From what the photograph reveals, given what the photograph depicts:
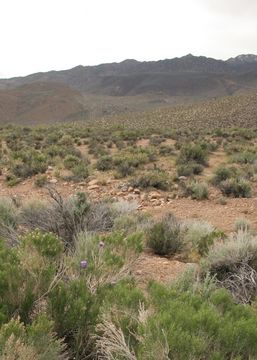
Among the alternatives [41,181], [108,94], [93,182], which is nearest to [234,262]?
[93,182]

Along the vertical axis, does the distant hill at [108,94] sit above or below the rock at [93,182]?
below

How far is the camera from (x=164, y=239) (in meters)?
7.32

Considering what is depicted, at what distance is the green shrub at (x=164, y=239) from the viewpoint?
7.30 m

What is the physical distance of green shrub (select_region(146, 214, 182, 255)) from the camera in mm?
7305

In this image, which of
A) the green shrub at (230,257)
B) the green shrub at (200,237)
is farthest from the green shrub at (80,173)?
the green shrub at (230,257)

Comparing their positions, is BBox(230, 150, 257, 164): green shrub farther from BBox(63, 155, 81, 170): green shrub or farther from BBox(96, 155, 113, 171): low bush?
BBox(63, 155, 81, 170): green shrub

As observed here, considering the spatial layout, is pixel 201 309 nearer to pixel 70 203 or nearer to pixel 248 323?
pixel 248 323

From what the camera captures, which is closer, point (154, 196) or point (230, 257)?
point (230, 257)

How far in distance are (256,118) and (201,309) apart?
42174 millimetres

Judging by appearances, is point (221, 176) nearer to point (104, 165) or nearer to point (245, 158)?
point (104, 165)

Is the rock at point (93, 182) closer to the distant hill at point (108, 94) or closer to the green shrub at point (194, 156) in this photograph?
the green shrub at point (194, 156)

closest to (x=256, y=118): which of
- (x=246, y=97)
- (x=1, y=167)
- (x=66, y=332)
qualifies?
(x=246, y=97)

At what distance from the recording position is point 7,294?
350cm

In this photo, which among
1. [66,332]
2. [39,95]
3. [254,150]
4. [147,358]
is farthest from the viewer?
[39,95]
